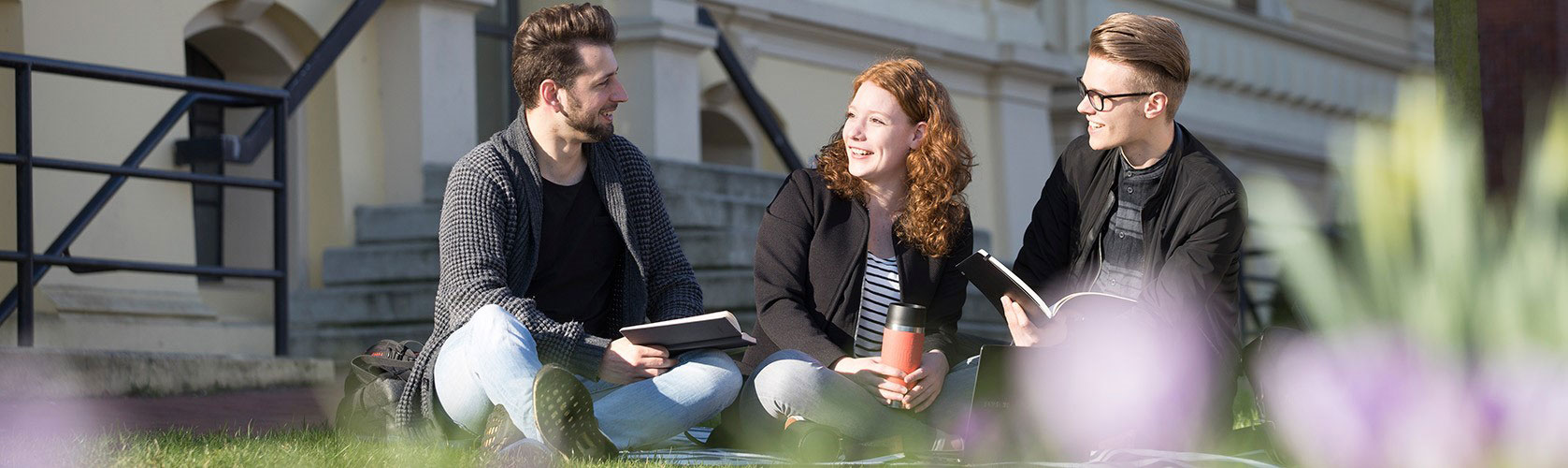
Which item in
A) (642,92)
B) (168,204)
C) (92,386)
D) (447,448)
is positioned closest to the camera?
(447,448)

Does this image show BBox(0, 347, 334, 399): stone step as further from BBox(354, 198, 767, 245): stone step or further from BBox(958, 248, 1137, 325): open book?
BBox(958, 248, 1137, 325): open book

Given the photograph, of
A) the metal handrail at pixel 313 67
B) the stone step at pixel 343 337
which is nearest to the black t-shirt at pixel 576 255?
the metal handrail at pixel 313 67

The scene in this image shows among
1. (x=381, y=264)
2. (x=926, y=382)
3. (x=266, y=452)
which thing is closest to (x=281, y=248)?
(x=381, y=264)

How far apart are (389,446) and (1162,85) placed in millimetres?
1870

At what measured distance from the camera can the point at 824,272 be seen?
4.48m

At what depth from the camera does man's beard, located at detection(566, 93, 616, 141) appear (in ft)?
14.5

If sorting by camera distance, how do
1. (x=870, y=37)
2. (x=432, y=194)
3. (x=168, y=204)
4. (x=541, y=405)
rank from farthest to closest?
1. (x=870, y=37)
2. (x=432, y=194)
3. (x=168, y=204)
4. (x=541, y=405)

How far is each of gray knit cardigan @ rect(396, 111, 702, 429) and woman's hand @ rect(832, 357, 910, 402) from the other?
21.3 inches

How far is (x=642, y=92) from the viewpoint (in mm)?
10008

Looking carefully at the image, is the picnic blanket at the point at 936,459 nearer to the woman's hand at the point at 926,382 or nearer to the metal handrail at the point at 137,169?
the woman's hand at the point at 926,382

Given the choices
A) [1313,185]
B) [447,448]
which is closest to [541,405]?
[447,448]

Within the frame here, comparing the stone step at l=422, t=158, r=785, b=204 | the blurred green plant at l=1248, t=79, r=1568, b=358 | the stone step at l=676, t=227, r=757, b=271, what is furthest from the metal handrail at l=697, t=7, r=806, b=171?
the blurred green plant at l=1248, t=79, r=1568, b=358

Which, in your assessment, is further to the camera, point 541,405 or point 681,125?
point 681,125

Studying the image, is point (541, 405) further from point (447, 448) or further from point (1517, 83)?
point (1517, 83)
